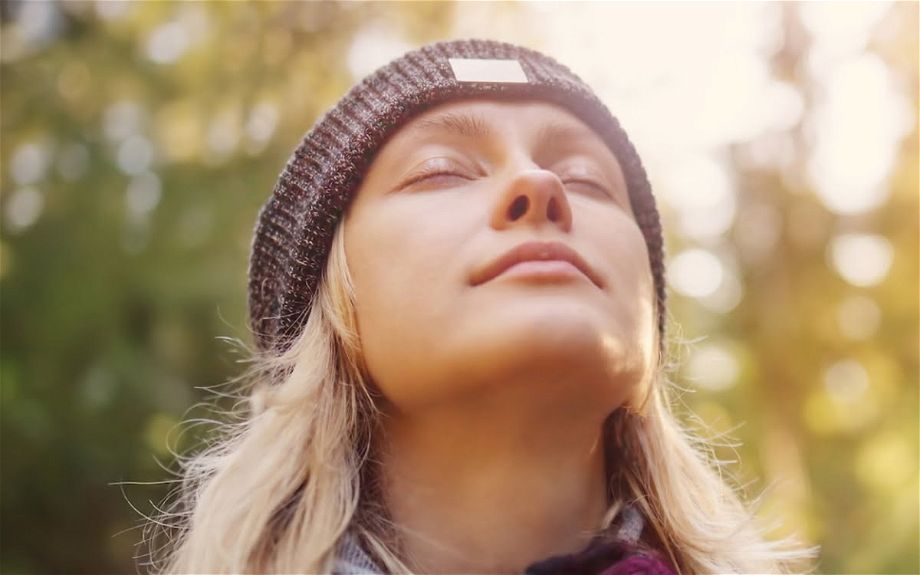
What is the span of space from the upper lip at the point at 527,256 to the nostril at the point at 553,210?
0.07 m

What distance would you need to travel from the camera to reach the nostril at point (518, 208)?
151cm

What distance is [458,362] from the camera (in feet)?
4.64

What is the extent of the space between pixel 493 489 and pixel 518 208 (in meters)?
→ 0.50

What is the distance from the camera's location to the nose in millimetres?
1490

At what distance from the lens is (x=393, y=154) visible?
1.71 metres

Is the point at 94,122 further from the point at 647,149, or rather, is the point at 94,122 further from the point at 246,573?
the point at 246,573

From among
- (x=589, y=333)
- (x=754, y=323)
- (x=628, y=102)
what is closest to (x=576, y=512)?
(x=589, y=333)

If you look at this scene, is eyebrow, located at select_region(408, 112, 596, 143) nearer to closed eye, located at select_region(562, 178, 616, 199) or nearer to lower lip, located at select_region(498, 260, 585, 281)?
closed eye, located at select_region(562, 178, 616, 199)

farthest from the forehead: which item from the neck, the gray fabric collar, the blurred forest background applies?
the blurred forest background

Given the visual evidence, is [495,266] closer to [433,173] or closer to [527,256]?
[527,256]

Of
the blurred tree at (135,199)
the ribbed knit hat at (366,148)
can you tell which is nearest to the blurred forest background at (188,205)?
the blurred tree at (135,199)

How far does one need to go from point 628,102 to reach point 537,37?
0.65 meters

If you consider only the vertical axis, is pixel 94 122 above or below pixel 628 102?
below

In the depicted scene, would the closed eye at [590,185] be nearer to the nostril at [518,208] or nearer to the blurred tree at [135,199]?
the nostril at [518,208]
